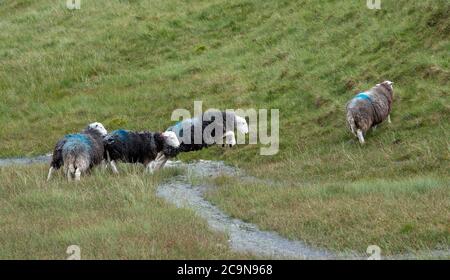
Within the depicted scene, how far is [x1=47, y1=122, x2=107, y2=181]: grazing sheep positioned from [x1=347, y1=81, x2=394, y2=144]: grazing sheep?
730 centimetres

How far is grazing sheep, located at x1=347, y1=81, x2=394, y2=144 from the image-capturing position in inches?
869

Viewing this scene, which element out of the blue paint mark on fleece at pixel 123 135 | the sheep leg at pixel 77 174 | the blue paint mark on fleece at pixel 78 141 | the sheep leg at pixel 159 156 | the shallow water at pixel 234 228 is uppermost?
the blue paint mark on fleece at pixel 123 135

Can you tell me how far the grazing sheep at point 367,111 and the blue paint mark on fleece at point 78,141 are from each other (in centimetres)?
754

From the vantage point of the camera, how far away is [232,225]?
50.7ft

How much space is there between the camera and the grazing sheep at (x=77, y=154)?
19.8 metres

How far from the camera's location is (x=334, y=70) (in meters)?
27.8

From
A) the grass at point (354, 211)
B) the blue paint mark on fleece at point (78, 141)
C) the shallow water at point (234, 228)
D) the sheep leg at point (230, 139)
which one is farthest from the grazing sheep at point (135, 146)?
the grass at point (354, 211)

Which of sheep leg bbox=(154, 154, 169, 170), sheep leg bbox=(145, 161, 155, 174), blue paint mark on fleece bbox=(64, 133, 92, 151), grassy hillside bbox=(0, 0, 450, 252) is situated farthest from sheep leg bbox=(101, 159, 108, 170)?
grassy hillside bbox=(0, 0, 450, 252)

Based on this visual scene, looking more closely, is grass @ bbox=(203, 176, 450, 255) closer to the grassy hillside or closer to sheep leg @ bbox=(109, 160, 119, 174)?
the grassy hillside

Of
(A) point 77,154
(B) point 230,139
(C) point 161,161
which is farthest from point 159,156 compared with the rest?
(B) point 230,139

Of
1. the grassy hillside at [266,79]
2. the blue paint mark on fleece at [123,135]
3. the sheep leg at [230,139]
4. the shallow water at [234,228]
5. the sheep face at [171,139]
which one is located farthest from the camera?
the sheep leg at [230,139]

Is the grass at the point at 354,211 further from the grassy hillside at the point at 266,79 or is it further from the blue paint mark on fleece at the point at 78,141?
the blue paint mark on fleece at the point at 78,141

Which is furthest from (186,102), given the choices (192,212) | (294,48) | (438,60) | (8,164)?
(192,212)

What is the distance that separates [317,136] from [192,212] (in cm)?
880
